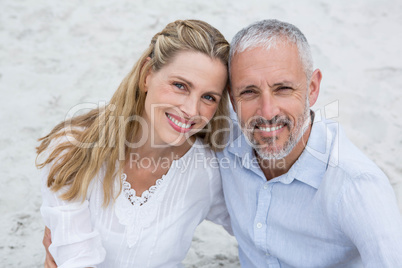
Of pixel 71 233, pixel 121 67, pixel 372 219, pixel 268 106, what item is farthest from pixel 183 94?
pixel 121 67

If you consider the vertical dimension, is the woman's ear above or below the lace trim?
above

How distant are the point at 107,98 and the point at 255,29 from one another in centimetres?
218

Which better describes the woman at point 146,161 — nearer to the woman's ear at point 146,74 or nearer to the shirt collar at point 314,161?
the woman's ear at point 146,74

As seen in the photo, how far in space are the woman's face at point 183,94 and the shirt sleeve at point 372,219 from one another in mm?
693

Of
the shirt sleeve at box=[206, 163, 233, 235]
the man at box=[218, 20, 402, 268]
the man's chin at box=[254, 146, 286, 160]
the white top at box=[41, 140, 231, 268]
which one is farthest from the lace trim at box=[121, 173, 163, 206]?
the man's chin at box=[254, 146, 286, 160]

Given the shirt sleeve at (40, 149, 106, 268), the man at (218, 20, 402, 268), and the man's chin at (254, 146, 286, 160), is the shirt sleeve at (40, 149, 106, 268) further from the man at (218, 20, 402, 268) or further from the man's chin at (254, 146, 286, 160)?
the man's chin at (254, 146, 286, 160)

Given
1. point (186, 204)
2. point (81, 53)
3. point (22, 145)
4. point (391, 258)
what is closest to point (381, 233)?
point (391, 258)

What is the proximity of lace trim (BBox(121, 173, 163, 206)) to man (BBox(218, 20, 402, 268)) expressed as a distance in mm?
434

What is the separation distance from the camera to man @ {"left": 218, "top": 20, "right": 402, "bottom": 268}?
5.75ft

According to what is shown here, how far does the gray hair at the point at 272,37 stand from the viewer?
1.87m

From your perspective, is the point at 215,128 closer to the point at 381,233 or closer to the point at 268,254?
the point at 268,254

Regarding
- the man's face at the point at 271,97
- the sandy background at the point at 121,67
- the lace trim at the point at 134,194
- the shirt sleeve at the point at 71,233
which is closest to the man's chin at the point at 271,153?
the man's face at the point at 271,97

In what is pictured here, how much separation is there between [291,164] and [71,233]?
1038 mm

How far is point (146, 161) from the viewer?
2234mm
